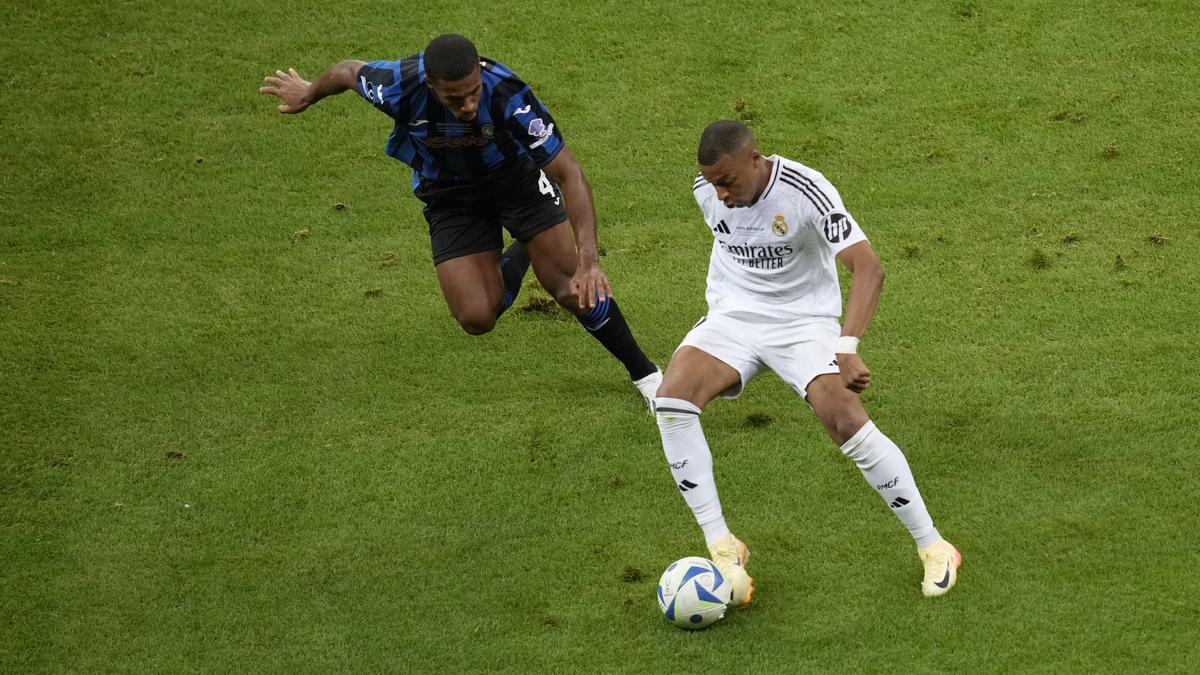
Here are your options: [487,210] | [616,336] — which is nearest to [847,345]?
[616,336]

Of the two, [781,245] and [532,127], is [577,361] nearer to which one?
[532,127]

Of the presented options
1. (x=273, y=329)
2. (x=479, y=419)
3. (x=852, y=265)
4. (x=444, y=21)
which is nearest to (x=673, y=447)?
(x=852, y=265)

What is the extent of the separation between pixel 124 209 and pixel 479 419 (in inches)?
136

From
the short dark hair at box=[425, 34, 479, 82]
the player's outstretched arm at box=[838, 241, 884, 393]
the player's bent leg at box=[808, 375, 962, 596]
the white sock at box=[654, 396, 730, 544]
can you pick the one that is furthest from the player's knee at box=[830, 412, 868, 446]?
the short dark hair at box=[425, 34, 479, 82]

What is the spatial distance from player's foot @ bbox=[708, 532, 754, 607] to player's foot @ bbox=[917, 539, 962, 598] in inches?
27.8

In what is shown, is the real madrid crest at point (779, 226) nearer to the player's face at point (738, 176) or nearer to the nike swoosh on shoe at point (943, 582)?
the player's face at point (738, 176)

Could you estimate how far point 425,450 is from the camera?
6.77 m

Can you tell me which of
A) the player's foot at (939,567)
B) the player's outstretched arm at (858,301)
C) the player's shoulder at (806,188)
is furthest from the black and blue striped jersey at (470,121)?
the player's foot at (939,567)

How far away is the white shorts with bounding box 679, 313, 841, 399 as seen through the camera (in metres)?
5.59

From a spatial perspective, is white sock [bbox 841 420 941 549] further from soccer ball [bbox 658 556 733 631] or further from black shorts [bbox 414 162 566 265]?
black shorts [bbox 414 162 566 265]

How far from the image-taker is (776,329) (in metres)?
5.73

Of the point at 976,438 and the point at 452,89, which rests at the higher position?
the point at 452,89

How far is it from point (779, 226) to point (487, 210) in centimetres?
183

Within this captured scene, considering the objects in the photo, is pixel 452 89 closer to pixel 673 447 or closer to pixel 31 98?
pixel 673 447
